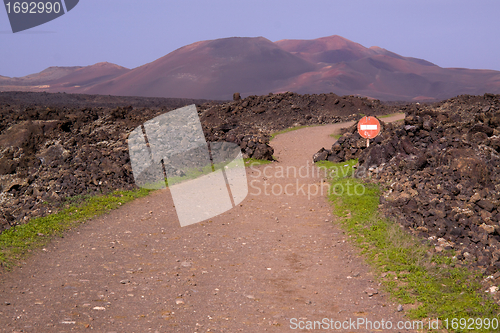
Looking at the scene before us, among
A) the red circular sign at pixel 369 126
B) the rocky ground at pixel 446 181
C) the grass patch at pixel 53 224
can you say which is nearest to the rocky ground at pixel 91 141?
the grass patch at pixel 53 224

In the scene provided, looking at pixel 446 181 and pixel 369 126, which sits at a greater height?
pixel 369 126

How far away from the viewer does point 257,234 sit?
33.6ft

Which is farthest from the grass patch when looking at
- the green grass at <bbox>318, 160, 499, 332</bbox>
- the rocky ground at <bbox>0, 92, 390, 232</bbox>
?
the green grass at <bbox>318, 160, 499, 332</bbox>

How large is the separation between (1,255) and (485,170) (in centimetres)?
1201

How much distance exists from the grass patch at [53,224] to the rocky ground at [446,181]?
8551mm

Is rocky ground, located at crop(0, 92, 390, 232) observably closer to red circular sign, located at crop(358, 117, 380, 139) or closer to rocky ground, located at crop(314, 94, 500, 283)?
red circular sign, located at crop(358, 117, 380, 139)

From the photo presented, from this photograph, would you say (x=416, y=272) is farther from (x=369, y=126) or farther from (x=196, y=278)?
(x=369, y=126)

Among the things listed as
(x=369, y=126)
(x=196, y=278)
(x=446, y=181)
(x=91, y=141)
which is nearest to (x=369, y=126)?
(x=369, y=126)

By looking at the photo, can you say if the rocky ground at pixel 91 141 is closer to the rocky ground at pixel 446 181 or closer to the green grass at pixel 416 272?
the rocky ground at pixel 446 181

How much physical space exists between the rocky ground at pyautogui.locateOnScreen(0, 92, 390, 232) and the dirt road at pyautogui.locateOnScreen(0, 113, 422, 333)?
286 cm

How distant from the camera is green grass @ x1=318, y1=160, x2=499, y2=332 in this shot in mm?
5980

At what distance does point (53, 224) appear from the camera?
1052 cm

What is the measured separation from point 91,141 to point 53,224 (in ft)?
36.7

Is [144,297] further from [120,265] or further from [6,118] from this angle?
[6,118]
